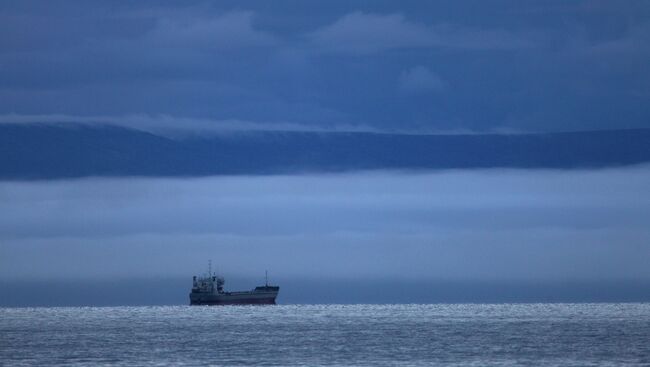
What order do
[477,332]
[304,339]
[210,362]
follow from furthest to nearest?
1. [477,332]
2. [304,339]
3. [210,362]

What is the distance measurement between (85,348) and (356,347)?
76.2 ft

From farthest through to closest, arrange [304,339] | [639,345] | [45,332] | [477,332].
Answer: [45,332]
[477,332]
[304,339]
[639,345]

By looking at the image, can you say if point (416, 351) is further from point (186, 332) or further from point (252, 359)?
point (186, 332)

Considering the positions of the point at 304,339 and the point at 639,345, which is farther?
the point at 304,339

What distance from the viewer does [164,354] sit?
387 feet

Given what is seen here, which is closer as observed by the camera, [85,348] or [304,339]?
[85,348]

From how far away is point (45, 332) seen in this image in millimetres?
167750

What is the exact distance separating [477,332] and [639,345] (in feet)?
109

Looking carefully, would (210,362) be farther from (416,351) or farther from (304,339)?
(304,339)

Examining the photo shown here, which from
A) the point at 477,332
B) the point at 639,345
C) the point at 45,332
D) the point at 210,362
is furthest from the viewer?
the point at 45,332

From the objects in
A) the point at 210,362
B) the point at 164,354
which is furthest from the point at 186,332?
the point at 210,362

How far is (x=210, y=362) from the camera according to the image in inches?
4262

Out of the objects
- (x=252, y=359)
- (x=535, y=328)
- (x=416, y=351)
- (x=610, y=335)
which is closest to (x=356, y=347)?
(x=416, y=351)

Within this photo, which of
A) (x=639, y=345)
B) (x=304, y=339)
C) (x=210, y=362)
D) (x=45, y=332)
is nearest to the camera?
(x=210, y=362)
